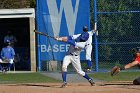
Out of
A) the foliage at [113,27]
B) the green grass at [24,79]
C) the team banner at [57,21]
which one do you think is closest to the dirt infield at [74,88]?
the green grass at [24,79]

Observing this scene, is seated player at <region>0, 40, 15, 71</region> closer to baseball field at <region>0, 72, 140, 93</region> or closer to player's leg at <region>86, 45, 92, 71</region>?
baseball field at <region>0, 72, 140, 93</region>

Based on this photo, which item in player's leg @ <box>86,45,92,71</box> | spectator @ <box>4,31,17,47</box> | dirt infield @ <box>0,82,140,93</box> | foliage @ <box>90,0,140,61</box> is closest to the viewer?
dirt infield @ <box>0,82,140,93</box>

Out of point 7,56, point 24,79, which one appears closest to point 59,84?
point 24,79

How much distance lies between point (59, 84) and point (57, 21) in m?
6.46

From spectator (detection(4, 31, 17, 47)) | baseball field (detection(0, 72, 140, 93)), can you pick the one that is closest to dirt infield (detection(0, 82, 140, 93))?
baseball field (detection(0, 72, 140, 93))

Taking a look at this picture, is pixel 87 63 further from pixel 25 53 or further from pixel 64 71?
pixel 64 71

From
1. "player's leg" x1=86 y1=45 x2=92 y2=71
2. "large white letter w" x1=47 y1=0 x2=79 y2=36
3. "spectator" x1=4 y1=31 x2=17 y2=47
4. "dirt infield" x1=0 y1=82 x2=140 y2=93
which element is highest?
"large white letter w" x1=47 y1=0 x2=79 y2=36

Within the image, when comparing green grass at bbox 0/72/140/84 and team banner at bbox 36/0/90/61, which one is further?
team banner at bbox 36/0/90/61

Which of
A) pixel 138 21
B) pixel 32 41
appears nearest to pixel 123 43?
pixel 138 21

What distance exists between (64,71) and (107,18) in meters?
8.15

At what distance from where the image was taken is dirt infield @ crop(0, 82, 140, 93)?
1438 cm

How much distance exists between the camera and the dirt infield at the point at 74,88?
1438cm

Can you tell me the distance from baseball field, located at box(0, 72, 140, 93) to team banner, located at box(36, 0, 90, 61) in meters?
2.33

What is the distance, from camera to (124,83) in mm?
16422
